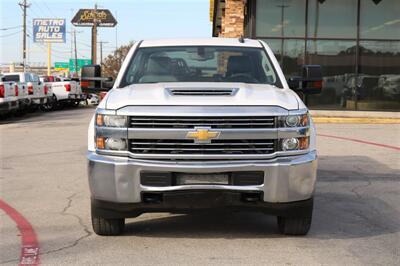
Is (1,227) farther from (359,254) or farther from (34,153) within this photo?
(34,153)

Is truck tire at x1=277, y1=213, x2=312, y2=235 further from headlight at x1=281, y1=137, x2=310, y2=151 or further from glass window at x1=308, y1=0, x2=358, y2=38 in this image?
glass window at x1=308, y1=0, x2=358, y2=38

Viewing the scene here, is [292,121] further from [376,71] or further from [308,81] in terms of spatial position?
[376,71]

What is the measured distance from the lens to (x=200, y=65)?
6.25 metres

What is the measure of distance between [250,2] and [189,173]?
1710cm

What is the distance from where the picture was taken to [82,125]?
18.2m

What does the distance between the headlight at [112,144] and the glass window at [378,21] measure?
17376 mm

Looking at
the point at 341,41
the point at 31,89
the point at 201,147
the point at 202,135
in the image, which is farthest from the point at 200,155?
the point at 31,89

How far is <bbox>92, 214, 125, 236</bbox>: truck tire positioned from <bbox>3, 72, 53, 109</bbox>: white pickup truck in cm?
1770

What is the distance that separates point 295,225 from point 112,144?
188 centimetres

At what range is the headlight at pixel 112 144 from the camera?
488cm

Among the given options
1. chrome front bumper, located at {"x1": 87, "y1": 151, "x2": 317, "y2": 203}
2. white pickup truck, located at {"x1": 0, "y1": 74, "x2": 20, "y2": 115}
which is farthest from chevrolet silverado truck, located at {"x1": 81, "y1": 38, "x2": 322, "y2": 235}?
white pickup truck, located at {"x1": 0, "y1": 74, "x2": 20, "y2": 115}

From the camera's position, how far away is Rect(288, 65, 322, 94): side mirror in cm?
626

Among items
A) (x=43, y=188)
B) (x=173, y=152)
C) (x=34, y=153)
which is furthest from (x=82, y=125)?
(x=173, y=152)

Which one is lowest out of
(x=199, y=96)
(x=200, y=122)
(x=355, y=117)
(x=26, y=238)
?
(x=26, y=238)
